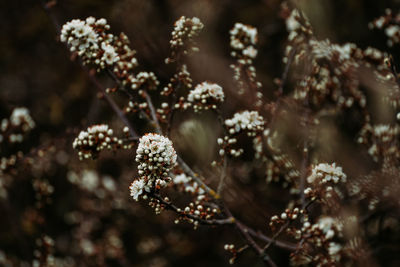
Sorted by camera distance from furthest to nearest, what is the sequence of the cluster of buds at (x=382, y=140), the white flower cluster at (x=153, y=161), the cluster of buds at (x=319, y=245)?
1. the cluster of buds at (x=382, y=140)
2. the cluster of buds at (x=319, y=245)
3. the white flower cluster at (x=153, y=161)

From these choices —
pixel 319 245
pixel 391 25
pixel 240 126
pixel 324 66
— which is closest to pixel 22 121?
pixel 240 126

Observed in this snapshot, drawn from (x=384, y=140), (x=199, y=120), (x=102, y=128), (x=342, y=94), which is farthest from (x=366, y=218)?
(x=102, y=128)

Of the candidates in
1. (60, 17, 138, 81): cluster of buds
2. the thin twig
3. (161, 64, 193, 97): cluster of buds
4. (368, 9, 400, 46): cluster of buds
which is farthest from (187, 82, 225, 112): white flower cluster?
(368, 9, 400, 46): cluster of buds

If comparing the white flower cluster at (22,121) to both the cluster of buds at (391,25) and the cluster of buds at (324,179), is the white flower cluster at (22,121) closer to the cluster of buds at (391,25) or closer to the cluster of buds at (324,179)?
the cluster of buds at (324,179)

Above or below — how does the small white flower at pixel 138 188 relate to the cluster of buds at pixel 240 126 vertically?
below

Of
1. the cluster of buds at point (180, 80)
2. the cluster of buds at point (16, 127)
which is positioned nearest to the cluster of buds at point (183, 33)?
the cluster of buds at point (180, 80)

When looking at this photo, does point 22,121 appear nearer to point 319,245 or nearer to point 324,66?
point 324,66

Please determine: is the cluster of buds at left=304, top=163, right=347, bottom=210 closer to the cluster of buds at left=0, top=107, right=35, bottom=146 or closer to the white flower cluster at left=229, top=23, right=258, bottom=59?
the white flower cluster at left=229, top=23, right=258, bottom=59
